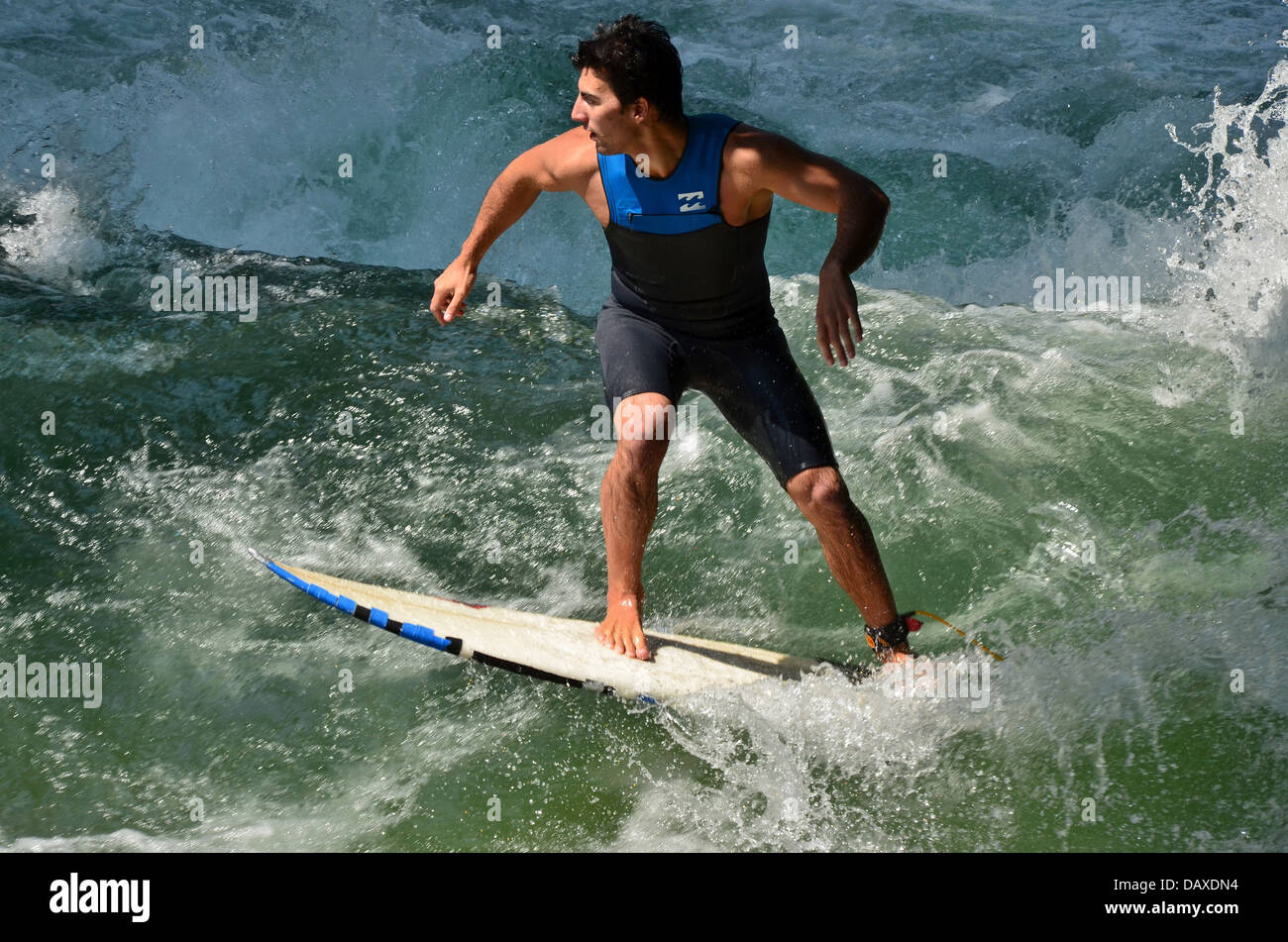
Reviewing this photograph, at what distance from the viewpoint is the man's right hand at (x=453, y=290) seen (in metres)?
4.11

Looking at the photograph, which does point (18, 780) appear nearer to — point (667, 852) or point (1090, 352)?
point (667, 852)

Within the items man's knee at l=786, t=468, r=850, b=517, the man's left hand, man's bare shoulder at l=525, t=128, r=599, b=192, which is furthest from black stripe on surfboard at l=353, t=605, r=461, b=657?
the man's left hand

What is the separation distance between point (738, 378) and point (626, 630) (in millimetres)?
917

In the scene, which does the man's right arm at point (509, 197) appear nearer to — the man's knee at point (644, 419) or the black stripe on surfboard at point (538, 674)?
the man's knee at point (644, 419)

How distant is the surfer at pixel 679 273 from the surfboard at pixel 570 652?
0.33 feet

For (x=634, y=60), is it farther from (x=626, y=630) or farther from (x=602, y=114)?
(x=626, y=630)

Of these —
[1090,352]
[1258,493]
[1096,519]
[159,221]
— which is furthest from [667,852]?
[159,221]

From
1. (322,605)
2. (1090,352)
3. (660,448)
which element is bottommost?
(322,605)

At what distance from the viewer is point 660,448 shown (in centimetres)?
387

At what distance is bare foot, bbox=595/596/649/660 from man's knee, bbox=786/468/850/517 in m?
0.72

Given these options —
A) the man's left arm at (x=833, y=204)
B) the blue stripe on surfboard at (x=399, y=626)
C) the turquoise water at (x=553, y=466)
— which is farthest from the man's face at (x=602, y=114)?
the turquoise water at (x=553, y=466)

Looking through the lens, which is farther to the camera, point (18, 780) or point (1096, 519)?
point (1096, 519)

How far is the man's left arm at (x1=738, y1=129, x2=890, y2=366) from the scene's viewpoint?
3.39 m
